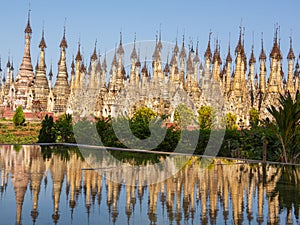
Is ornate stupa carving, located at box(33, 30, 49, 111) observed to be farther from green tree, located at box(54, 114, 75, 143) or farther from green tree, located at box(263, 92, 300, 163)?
green tree, located at box(263, 92, 300, 163)

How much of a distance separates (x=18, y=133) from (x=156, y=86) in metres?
15.0

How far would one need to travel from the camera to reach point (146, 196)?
22.0ft

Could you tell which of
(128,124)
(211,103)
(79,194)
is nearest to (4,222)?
(79,194)

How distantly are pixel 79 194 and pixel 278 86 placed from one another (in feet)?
105

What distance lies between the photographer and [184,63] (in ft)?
132

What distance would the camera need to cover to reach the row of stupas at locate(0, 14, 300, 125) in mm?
35750

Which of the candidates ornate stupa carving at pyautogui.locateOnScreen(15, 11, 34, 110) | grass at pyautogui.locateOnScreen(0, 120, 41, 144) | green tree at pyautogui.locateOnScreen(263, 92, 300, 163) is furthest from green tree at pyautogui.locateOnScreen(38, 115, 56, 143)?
ornate stupa carving at pyautogui.locateOnScreen(15, 11, 34, 110)

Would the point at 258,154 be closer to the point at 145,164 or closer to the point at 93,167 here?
the point at 145,164

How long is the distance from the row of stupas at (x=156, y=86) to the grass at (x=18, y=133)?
9145 mm

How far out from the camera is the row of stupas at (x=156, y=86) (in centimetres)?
3575

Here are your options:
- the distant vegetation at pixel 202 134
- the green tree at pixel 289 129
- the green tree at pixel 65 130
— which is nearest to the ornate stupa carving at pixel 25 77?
the distant vegetation at pixel 202 134

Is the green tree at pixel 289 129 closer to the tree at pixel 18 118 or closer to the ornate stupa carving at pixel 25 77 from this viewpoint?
the tree at pixel 18 118

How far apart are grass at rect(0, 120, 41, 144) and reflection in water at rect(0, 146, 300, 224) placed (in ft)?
39.1

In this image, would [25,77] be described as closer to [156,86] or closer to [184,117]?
[156,86]
